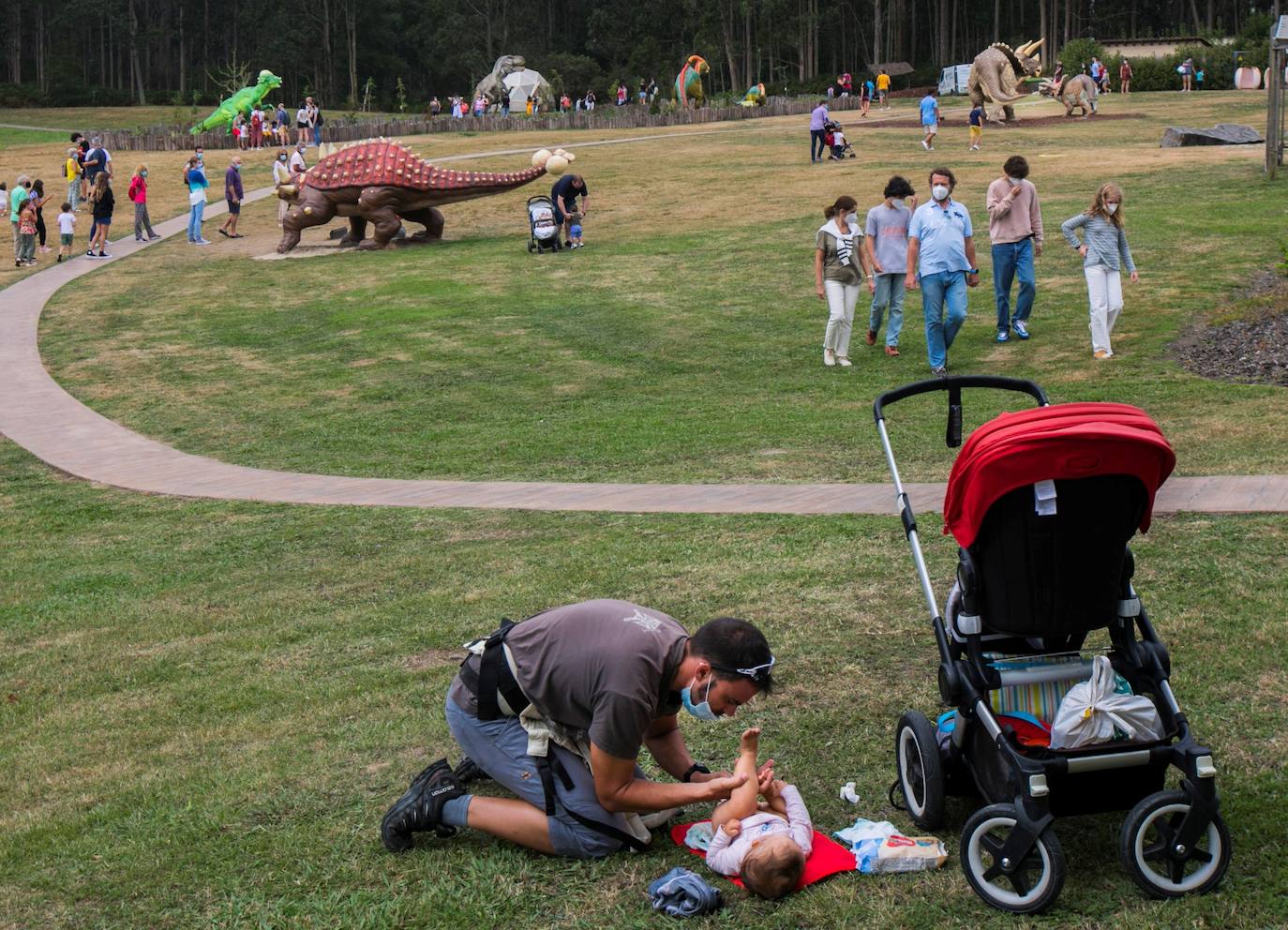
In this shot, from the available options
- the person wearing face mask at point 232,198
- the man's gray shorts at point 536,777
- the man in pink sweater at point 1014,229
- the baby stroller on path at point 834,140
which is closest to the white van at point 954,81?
the baby stroller on path at point 834,140

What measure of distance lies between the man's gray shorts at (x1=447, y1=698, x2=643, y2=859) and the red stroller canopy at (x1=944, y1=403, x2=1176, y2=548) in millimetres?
1688

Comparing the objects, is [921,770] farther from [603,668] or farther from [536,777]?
[536,777]

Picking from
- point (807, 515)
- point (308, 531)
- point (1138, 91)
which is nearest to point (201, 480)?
point (308, 531)

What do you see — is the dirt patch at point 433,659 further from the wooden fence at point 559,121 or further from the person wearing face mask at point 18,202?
the wooden fence at point 559,121

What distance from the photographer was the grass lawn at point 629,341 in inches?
504

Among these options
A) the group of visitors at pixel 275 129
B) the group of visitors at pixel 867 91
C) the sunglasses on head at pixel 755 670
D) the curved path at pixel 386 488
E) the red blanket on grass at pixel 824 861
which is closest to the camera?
the sunglasses on head at pixel 755 670

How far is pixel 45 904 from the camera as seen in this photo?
5.01m

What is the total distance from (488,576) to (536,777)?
379 centimetres

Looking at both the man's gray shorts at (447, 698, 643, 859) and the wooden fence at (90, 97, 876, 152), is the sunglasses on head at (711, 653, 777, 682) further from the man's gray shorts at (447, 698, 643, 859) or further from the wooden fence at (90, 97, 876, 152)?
the wooden fence at (90, 97, 876, 152)

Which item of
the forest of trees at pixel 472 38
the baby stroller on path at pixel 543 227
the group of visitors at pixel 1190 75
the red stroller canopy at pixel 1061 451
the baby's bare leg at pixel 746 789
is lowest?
the baby's bare leg at pixel 746 789

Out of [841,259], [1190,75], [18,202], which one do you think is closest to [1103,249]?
[841,259]

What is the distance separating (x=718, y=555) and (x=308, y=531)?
12.0 ft

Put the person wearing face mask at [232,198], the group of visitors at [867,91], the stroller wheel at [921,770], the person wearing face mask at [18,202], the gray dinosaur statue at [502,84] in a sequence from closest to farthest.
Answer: the stroller wheel at [921,770]
the person wearing face mask at [18,202]
the person wearing face mask at [232,198]
the group of visitors at [867,91]
the gray dinosaur statue at [502,84]

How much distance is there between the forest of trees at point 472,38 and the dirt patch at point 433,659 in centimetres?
7376
